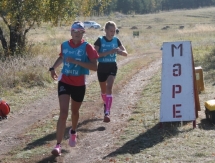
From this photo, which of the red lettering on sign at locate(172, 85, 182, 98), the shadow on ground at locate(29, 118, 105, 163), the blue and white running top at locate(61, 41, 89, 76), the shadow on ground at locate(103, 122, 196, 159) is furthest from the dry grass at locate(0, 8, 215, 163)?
the blue and white running top at locate(61, 41, 89, 76)

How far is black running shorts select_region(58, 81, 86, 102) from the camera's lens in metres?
6.38

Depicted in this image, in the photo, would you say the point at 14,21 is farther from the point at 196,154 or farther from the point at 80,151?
the point at 196,154

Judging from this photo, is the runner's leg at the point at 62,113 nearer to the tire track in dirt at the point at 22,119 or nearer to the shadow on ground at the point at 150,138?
the shadow on ground at the point at 150,138

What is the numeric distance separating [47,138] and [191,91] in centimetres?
252

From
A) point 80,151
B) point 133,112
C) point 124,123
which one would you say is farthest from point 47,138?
point 133,112

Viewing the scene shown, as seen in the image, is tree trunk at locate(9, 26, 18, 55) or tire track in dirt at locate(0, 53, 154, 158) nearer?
tire track in dirt at locate(0, 53, 154, 158)

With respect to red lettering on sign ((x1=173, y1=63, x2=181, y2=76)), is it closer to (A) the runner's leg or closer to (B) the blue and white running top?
(B) the blue and white running top

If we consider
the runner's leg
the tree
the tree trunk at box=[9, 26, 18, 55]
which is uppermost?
the tree

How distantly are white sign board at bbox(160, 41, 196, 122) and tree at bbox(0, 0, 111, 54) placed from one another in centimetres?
803

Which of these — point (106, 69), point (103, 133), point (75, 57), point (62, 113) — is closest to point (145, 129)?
point (103, 133)

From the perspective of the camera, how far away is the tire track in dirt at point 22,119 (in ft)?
24.5

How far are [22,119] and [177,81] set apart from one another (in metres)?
3.36

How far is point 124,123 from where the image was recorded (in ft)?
27.0

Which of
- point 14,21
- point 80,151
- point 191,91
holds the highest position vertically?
point 14,21
